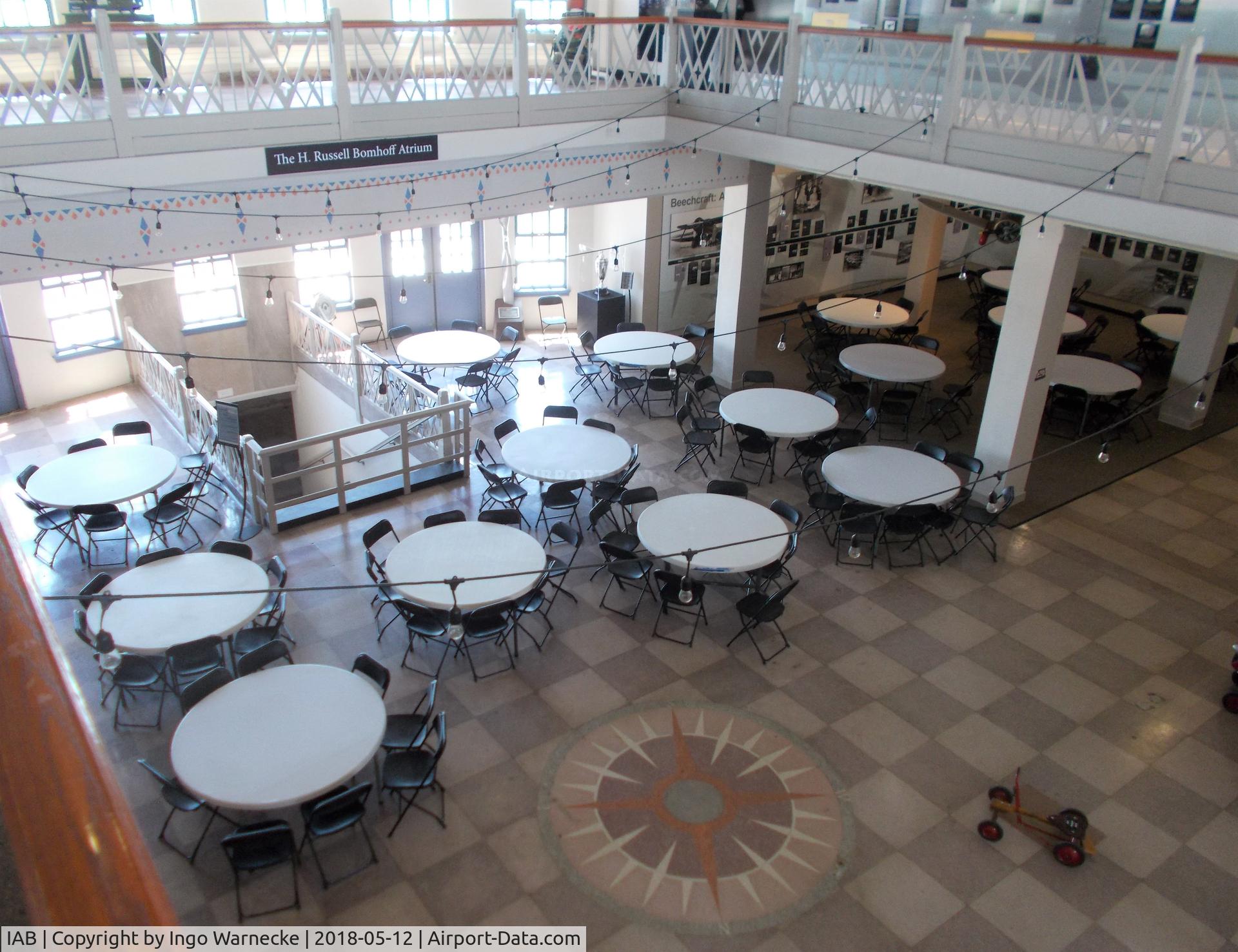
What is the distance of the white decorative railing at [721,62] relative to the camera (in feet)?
38.9

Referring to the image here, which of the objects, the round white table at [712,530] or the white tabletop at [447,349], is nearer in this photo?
the round white table at [712,530]

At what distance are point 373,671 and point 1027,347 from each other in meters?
7.43

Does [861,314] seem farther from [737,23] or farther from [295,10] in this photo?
[295,10]

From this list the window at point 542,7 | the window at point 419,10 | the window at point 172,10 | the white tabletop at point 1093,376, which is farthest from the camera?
the window at point 542,7

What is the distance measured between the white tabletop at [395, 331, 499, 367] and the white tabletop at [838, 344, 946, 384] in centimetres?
494

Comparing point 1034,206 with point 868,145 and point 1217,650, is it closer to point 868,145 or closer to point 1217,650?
point 868,145

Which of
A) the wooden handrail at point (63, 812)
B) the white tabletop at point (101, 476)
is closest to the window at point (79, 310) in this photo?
the white tabletop at point (101, 476)

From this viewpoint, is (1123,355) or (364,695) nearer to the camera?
(364,695)

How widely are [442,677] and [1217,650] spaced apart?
7.19 meters

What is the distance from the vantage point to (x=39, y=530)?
403 inches

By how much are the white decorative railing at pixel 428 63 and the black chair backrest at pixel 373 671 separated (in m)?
5.49

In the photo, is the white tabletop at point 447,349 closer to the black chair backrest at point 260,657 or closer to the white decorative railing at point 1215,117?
the black chair backrest at point 260,657

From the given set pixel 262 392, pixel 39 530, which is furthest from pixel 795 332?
pixel 39 530

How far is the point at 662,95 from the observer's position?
12711 millimetres
